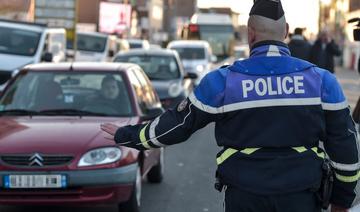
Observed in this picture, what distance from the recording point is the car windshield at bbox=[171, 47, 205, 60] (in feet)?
78.8

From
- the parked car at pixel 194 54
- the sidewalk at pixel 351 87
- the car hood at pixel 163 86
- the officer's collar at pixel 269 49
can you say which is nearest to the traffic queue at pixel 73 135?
the officer's collar at pixel 269 49

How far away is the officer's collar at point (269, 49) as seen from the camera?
11.1 feet

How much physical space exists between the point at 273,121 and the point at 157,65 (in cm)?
1168

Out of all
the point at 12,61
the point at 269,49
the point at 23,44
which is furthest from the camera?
the point at 23,44

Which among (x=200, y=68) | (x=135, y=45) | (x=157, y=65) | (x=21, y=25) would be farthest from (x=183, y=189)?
(x=135, y=45)

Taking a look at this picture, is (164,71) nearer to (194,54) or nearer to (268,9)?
(194,54)

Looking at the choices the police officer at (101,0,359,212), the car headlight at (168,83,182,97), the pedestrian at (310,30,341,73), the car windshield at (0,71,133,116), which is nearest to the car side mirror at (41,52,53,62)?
the car headlight at (168,83,182,97)

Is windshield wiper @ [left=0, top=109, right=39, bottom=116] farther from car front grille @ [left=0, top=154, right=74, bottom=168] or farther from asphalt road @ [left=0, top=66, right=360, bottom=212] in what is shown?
car front grille @ [left=0, top=154, right=74, bottom=168]

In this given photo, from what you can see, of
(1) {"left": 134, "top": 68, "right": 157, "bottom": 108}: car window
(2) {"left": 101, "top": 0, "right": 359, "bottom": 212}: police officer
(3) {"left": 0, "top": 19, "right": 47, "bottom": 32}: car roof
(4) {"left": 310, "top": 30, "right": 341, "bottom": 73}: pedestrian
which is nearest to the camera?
(2) {"left": 101, "top": 0, "right": 359, "bottom": 212}: police officer

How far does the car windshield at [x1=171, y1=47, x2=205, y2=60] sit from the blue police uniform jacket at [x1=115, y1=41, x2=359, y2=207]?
67.7 feet

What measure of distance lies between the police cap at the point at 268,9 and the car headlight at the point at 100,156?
323cm

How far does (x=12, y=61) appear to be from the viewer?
620 inches

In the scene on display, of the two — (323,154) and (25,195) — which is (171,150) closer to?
(25,195)

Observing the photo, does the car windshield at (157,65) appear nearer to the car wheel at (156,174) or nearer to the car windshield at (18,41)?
the car windshield at (18,41)
